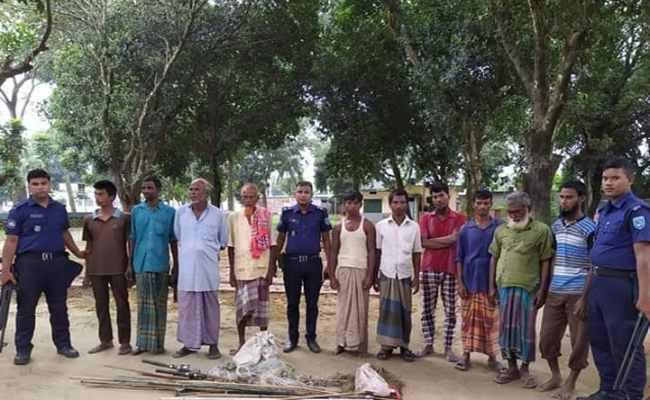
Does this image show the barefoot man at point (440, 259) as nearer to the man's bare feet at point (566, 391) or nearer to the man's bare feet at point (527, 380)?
the man's bare feet at point (527, 380)

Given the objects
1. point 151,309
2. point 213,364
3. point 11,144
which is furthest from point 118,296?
point 11,144

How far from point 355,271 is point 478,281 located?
44.7 inches

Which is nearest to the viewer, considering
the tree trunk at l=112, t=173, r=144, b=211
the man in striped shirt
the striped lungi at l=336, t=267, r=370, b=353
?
the man in striped shirt

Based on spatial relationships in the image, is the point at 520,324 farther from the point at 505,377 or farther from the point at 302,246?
the point at 302,246

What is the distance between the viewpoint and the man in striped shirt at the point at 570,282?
402cm

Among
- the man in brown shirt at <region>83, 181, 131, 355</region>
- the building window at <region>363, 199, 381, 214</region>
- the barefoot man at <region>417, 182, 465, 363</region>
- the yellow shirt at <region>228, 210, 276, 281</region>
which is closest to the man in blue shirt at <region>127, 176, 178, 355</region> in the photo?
the man in brown shirt at <region>83, 181, 131, 355</region>

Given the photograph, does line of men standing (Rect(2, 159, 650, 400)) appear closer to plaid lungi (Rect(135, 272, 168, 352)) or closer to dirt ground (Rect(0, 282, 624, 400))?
plaid lungi (Rect(135, 272, 168, 352))

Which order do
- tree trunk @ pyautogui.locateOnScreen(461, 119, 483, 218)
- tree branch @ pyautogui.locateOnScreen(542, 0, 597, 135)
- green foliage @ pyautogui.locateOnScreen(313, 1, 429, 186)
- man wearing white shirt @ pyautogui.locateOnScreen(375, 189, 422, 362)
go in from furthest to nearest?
green foliage @ pyautogui.locateOnScreen(313, 1, 429, 186), tree trunk @ pyautogui.locateOnScreen(461, 119, 483, 218), tree branch @ pyautogui.locateOnScreen(542, 0, 597, 135), man wearing white shirt @ pyautogui.locateOnScreen(375, 189, 422, 362)

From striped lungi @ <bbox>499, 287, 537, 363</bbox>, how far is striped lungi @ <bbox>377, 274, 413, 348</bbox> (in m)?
0.95

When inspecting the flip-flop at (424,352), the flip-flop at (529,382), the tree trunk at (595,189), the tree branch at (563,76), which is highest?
the tree branch at (563,76)

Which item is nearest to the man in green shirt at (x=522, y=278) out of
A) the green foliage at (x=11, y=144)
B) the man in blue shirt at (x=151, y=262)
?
the man in blue shirt at (x=151, y=262)

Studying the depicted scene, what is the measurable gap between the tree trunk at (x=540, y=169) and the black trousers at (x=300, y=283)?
10.3 ft

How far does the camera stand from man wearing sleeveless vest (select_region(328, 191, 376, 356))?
5.05 m

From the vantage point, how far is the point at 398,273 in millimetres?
4938
